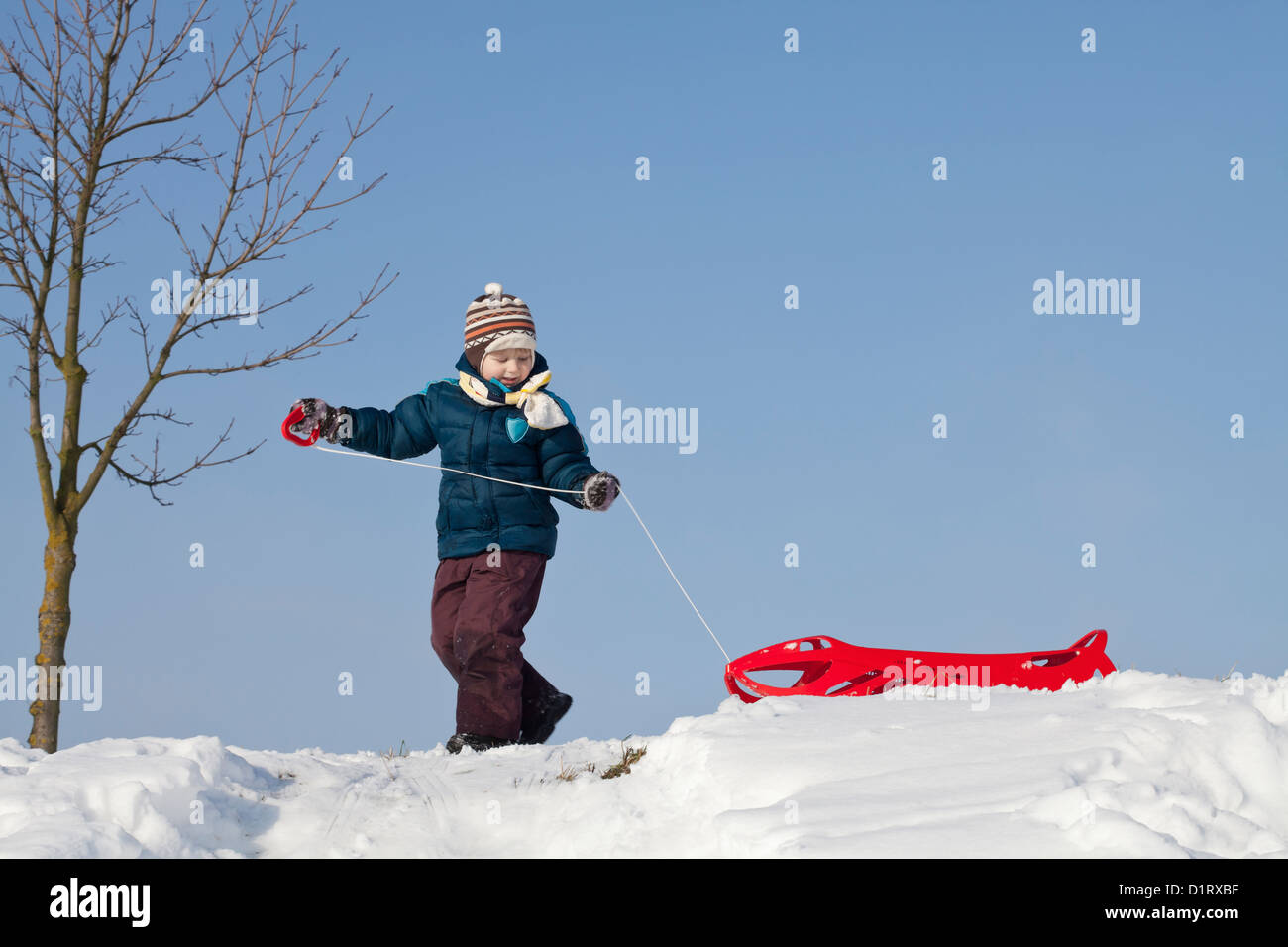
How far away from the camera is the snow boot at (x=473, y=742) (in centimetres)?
637

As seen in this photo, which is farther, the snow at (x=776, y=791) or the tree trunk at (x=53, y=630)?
the tree trunk at (x=53, y=630)

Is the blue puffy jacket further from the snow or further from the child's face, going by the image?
the snow

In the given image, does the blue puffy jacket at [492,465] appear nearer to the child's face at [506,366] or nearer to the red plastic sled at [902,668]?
the child's face at [506,366]

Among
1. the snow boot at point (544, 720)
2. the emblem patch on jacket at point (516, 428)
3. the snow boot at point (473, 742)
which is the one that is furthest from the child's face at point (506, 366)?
the snow boot at point (473, 742)

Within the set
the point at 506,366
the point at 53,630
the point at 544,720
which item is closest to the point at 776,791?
the point at 544,720

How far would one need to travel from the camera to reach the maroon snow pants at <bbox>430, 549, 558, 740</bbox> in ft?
21.3

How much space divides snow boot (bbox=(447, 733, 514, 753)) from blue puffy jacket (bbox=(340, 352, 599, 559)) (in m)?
1.01

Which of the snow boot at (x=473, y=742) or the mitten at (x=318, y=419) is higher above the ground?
the mitten at (x=318, y=419)

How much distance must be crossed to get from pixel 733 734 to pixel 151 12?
225 inches

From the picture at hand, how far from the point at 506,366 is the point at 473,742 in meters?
2.15

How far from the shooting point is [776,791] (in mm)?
4324

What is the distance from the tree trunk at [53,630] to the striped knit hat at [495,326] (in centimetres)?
250

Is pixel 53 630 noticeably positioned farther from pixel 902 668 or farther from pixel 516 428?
pixel 902 668
